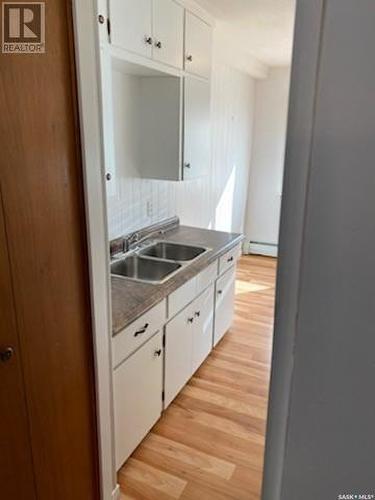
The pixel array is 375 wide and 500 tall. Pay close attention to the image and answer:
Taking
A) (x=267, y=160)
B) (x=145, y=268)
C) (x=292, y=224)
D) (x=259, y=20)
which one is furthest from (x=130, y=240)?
(x=267, y=160)

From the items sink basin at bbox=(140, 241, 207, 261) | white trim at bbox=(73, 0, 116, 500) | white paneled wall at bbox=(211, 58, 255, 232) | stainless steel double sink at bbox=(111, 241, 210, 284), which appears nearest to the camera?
white trim at bbox=(73, 0, 116, 500)

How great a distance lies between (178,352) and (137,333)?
0.61 m

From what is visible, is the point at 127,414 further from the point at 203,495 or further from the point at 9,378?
the point at 9,378

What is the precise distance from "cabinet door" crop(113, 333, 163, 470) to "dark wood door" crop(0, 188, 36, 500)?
58 cm

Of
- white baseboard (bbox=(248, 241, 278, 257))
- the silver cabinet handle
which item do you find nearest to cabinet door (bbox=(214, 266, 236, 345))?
the silver cabinet handle

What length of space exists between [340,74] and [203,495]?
197 cm

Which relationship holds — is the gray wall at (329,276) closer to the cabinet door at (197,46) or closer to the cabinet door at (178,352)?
the cabinet door at (178,352)

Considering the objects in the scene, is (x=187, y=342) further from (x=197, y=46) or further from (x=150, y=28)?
(x=197, y=46)

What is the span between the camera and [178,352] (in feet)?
7.79

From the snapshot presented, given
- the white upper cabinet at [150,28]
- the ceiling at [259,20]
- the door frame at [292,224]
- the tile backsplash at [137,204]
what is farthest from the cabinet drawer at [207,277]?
the door frame at [292,224]

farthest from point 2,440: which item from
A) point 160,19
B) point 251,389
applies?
point 160,19

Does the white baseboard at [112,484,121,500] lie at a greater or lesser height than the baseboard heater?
lesser

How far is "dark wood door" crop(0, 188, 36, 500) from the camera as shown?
1046mm

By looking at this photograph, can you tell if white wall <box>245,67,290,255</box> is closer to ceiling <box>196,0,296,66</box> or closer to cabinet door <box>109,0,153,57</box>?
ceiling <box>196,0,296,66</box>
